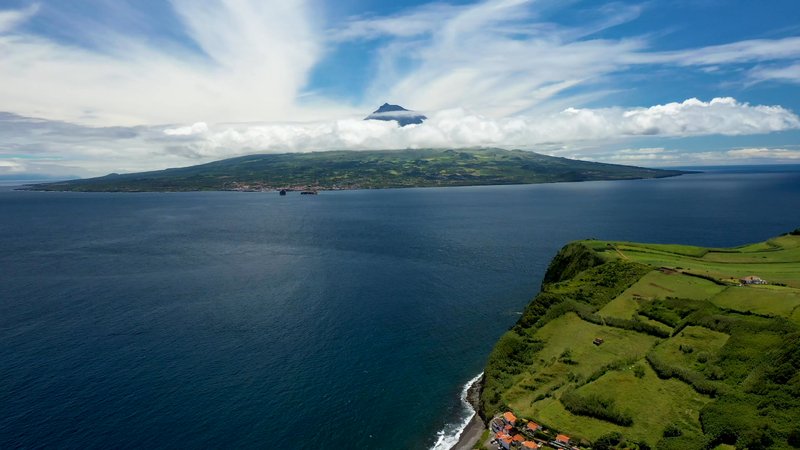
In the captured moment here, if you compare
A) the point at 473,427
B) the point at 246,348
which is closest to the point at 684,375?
the point at 473,427

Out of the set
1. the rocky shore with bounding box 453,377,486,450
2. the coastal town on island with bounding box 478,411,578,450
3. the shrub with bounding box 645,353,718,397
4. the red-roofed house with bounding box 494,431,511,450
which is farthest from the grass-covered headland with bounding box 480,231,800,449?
the red-roofed house with bounding box 494,431,511,450

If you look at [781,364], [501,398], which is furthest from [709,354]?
[501,398]

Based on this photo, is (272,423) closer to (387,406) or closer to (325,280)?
(387,406)

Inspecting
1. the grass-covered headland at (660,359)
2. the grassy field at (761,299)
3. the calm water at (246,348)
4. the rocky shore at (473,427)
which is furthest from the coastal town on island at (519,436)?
the grassy field at (761,299)

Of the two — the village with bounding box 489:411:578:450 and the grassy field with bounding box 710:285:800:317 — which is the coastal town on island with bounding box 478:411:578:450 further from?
the grassy field with bounding box 710:285:800:317

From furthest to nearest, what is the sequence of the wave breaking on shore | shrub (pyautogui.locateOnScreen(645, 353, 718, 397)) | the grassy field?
the grassy field < the wave breaking on shore < shrub (pyautogui.locateOnScreen(645, 353, 718, 397))

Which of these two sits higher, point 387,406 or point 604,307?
point 604,307

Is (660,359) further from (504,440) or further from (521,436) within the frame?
(504,440)
